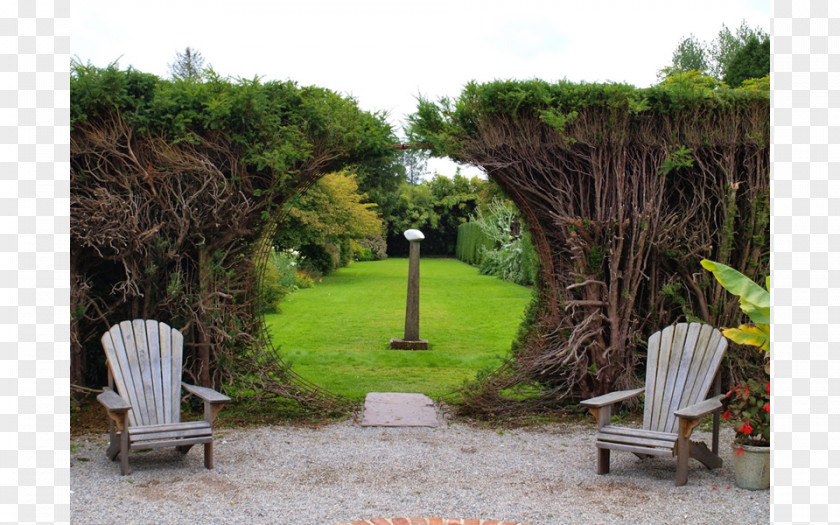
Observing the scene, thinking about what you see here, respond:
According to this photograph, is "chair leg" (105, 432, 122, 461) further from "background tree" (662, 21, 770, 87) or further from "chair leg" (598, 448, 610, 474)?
"background tree" (662, 21, 770, 87)

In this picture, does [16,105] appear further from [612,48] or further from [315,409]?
[612,48]

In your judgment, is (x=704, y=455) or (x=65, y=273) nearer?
(x=65, y=273)

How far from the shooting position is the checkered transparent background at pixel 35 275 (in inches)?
95.3

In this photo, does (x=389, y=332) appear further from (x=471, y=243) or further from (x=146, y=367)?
(x=471, y=243)

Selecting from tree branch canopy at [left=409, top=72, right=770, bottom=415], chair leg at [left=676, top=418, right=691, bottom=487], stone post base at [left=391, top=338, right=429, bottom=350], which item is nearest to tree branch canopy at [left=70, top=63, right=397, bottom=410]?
tree branch canopy at [left=409, top=72, right=770, bottom=415]

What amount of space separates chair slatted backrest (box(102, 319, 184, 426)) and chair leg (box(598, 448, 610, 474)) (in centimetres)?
290

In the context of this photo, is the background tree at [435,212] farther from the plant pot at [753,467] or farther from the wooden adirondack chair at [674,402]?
the plant pot at [753,467]

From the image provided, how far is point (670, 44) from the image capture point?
101ft

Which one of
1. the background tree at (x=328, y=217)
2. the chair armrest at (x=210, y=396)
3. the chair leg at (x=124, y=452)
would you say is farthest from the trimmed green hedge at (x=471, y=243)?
the chair leg at (x=124, y=452)

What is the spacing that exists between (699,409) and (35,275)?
12.4ft

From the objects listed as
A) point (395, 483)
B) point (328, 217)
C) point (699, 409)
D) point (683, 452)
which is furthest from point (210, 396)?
point (328, 217)

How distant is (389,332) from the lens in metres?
11.5

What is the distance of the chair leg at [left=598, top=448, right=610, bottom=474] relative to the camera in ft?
15.1

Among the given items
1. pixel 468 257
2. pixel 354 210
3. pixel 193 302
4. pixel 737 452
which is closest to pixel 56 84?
pixel 193 302
